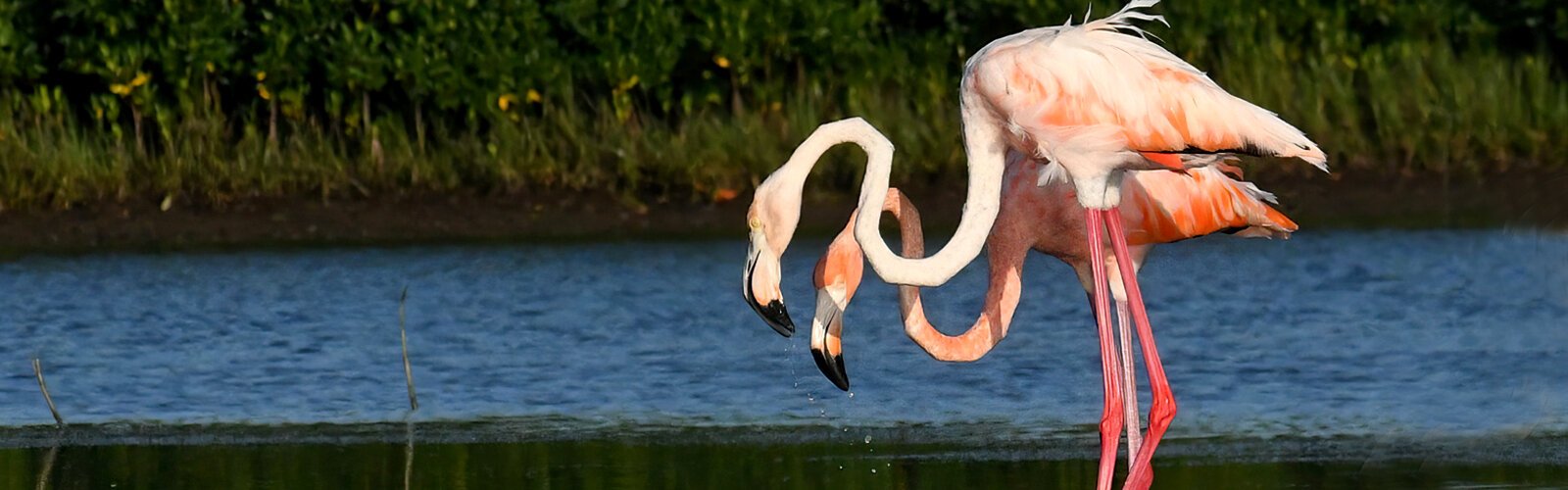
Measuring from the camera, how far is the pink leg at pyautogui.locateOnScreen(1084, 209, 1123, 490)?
653 centimetres

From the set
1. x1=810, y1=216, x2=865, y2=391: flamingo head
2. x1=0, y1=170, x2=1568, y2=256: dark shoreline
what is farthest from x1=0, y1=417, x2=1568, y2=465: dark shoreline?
x1=0, y1=170, x2=1568, y2=256: dark shoreline

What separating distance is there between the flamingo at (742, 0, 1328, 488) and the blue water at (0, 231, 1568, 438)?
1.06m

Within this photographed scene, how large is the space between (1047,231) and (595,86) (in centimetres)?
646

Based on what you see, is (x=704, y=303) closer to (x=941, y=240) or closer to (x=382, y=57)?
(x=941, y=240)

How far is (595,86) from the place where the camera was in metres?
13.3

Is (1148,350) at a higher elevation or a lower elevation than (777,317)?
lower

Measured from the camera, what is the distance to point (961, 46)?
1332cm

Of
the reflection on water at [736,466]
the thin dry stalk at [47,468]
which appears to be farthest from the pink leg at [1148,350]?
the thin dry stalk at [47,468]

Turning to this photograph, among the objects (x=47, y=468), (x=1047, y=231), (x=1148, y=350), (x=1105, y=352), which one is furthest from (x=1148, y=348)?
(x=47, y=468)

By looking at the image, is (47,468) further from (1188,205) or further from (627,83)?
(627,83)

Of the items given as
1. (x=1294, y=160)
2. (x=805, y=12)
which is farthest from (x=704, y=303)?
(x=1294, y=160)

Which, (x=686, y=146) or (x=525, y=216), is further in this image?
(x=686, y=146)

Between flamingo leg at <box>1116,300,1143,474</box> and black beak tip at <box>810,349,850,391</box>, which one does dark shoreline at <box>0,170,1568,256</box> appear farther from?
black beak tip at <box>810,349,850,391</box>

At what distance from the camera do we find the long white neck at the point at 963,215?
632cm
